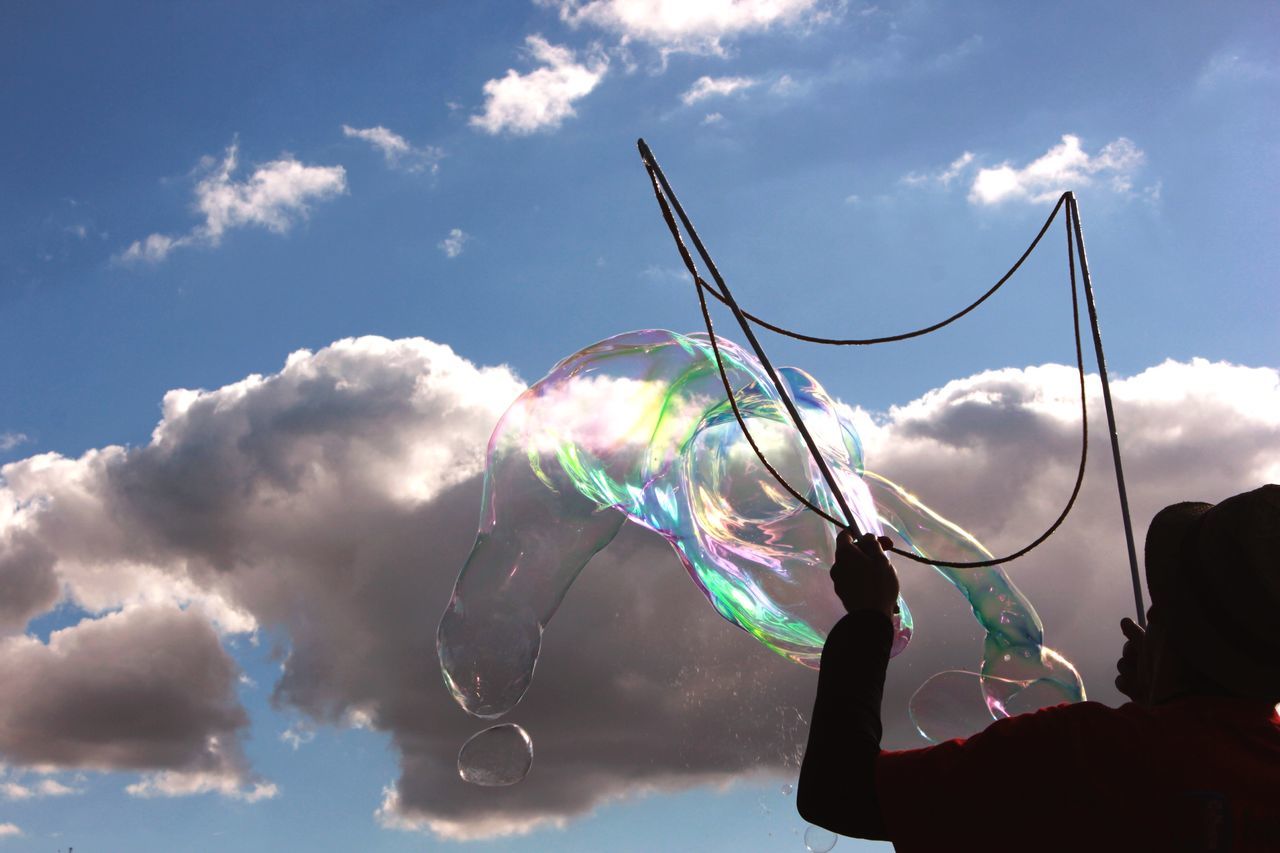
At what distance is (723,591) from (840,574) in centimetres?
474

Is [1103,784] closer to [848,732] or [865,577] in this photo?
[848,732]

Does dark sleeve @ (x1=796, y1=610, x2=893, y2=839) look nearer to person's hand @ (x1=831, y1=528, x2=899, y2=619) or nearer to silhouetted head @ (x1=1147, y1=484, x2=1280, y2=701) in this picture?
person's hand @ (x1=831, y1=528, x2=899, y2=619)

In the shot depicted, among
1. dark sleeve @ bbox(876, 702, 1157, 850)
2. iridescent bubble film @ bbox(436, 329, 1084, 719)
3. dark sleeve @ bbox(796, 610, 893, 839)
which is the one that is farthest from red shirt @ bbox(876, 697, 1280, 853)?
iridescent bubble film @ bbox(436, 329, 1084, 719)

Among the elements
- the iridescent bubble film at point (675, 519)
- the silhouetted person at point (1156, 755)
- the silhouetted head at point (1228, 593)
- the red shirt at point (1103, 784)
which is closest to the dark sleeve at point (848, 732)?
the silhouetted person at point (1156, 755)

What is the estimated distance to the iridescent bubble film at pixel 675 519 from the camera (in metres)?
7.84

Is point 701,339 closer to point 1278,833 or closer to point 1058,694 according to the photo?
point 1058,694

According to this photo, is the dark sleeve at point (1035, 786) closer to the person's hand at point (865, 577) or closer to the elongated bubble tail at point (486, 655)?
the person's hand at point (865, 577)

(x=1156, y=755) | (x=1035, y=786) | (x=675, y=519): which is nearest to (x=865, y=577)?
(x=1035, y=786)

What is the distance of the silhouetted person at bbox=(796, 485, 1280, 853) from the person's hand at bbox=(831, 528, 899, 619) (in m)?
0.43

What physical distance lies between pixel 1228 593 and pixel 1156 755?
1.35 ft

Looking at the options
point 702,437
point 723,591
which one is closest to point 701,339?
point 702,437

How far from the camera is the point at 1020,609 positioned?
8.19 meters

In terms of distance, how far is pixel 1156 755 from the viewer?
2.55 metres

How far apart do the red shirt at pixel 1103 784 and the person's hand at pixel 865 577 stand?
0.56m
